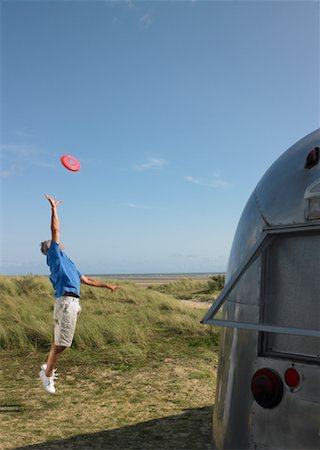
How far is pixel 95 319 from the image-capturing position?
9094 mm

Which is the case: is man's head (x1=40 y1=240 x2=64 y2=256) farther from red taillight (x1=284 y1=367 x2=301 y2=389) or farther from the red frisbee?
red taillight (x1=284 y1=367 x2=301 y2=389)

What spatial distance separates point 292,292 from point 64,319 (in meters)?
3.34

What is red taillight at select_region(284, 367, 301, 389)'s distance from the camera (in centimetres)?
220

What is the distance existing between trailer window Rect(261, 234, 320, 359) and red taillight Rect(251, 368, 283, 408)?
0.43ft

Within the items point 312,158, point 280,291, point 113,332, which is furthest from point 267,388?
point 113,332

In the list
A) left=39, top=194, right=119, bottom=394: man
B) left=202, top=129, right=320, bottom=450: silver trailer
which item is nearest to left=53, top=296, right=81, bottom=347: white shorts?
left=39, top=194, right=119, bottom=394: man

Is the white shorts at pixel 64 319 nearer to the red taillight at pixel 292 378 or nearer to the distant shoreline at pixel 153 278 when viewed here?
the red taillight at pixel 292 378

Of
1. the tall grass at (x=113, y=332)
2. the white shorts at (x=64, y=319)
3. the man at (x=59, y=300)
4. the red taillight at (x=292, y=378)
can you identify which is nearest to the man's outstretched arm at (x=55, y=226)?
the man at (x=59, y=300)

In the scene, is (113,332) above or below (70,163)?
below

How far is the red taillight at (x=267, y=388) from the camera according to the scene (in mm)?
2254

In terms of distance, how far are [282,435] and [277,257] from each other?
94 centimetres

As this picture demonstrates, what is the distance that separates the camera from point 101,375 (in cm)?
626

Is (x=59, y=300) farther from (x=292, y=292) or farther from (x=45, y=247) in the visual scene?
(x=292, y=292)

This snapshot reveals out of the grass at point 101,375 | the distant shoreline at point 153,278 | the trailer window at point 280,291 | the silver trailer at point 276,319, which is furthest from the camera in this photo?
the distant shoreline at point 153,278
